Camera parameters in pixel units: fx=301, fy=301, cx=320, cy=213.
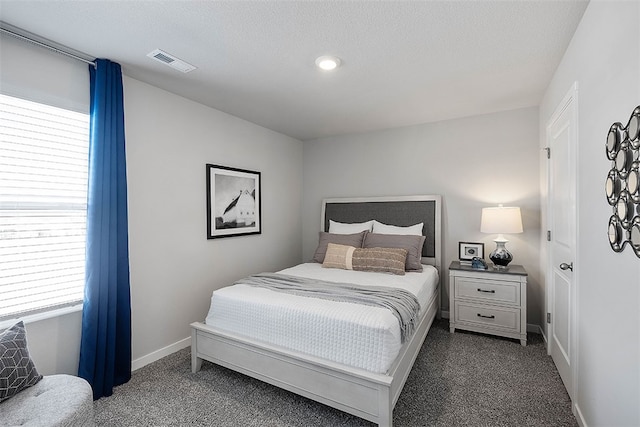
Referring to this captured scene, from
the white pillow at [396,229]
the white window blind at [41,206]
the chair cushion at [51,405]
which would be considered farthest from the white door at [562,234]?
the white window blind at [41,206]

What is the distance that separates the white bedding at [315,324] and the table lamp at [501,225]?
110 centimetres

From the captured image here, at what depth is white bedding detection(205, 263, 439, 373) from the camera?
1.86 metres

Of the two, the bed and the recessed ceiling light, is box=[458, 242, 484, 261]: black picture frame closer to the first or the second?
the bed

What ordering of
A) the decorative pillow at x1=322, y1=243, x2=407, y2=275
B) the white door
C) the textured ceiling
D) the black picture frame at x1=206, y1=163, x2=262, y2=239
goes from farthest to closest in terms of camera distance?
the black picture frame at x1=206, y1=163, x2=262, y2=239
the decorative pillow at x1=322, y1=243, x2=407, y2=275
the white door
the textured ceiling

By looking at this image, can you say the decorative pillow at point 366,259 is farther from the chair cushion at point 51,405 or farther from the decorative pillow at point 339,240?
the chair cushion at point 51,405

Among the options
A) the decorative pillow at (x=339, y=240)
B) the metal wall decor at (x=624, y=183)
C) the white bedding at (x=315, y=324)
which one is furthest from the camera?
the decorative pillow at (x=339, y=240)

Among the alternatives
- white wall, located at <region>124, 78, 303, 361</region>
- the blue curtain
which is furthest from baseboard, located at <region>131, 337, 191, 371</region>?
the blue curtain

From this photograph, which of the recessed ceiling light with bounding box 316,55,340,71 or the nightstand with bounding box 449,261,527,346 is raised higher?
the recessed ceiling light with bounding box 316,55,340,71

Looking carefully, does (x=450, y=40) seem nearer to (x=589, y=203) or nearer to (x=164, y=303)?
(x=589, y=203)

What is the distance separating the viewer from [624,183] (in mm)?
1284

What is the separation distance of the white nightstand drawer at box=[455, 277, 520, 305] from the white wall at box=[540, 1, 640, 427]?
3.68ft

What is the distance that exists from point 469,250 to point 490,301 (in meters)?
0.64

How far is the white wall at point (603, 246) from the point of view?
1.25 m

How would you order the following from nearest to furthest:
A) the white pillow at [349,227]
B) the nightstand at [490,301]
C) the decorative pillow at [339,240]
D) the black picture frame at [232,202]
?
the nightstand at [490,301] → the black picture frame at [232,202] → the decorative pillow at [339,240] → the white pillow at [349,227]
